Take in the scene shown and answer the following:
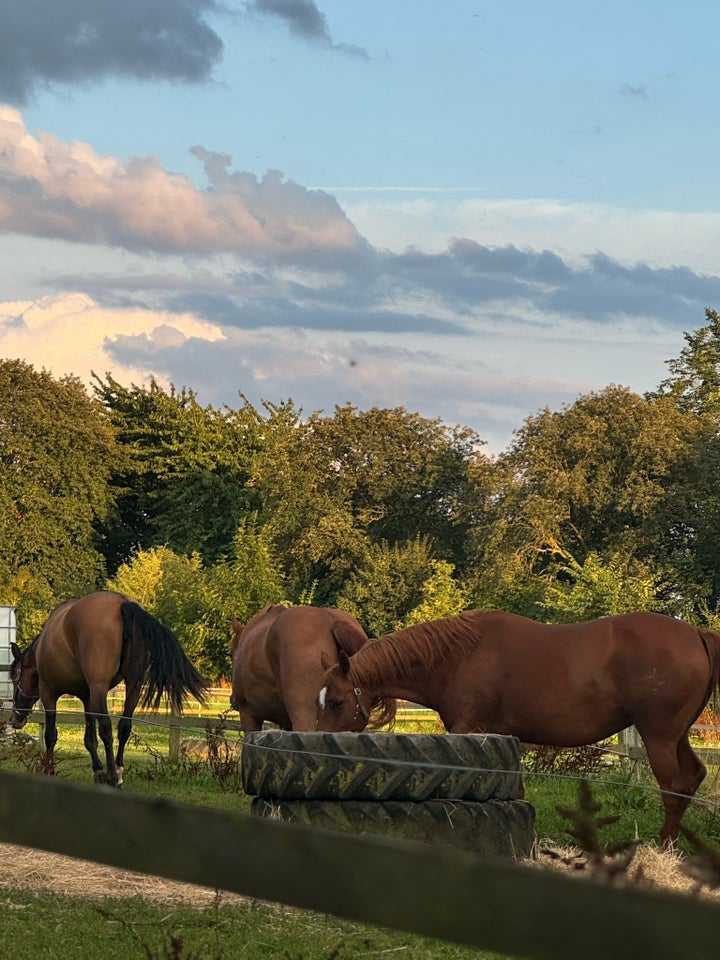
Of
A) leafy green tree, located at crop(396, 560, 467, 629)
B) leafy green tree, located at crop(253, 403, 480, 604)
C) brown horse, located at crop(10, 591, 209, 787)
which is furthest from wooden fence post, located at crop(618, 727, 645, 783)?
leafy green tree, located at crop(253, 403, 480, 604)

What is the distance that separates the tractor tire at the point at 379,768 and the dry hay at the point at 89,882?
79 cm

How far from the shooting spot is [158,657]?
12859 mm

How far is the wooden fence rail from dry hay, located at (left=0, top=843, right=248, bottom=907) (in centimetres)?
470

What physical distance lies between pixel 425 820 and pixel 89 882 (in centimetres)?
192

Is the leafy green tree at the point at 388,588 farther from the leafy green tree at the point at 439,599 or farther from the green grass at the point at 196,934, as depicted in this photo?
the green grass at the point at 196,934

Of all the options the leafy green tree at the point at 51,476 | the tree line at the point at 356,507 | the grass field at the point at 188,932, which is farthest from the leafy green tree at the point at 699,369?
the grass field at the point at 188,932

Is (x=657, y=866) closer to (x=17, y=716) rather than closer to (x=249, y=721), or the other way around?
(x=249, y=721)

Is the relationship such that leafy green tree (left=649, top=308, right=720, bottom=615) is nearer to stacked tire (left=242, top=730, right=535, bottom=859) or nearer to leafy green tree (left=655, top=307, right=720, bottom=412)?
leafy green tree (left=655, top=307, right=720, bottom=412)

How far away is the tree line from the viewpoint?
38.0 metres

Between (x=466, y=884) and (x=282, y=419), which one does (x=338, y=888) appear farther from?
(x=282, y=419)

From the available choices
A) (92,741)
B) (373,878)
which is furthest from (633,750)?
(373,878)

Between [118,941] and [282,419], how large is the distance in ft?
175

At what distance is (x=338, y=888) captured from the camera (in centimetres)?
182

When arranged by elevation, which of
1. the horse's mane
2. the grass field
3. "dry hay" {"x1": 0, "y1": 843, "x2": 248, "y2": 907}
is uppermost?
the horse's mane
